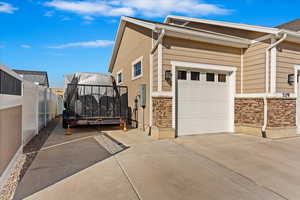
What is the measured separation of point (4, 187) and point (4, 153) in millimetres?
549

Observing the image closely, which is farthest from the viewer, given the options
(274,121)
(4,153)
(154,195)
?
(274,121)

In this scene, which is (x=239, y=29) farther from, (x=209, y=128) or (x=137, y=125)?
(x=137, y=125)

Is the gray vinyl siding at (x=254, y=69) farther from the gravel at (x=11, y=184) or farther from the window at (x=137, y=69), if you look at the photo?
the gravel at (x=11, y=184)

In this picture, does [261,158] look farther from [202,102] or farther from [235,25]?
[235,25]

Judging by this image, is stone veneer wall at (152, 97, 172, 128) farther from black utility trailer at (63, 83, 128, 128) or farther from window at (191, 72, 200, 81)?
black utility trailer at (63, 83, 128, 128)

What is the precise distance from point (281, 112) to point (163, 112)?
14.3ft

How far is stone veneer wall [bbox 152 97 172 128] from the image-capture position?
605 cm

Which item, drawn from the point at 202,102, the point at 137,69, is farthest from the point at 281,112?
the point at 137,69

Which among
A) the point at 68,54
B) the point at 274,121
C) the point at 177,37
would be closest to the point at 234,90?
the point at 274,121

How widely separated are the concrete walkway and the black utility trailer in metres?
3.56

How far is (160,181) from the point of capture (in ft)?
9.37

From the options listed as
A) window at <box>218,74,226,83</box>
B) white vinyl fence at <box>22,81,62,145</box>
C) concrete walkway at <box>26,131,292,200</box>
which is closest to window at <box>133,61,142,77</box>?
window at <box>218,74,226,83</box>

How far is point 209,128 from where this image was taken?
22.9 feet

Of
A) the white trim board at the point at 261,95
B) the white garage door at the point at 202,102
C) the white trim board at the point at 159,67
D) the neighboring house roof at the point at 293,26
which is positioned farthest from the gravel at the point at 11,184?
the neighboring house roof at the point at 293,26
